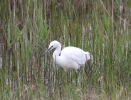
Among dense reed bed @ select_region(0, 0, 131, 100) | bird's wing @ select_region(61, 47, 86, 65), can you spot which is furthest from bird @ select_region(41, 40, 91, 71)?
dense reed bed @ select_region(0, 0, 131, 100)

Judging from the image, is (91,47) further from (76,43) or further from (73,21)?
(73,21)

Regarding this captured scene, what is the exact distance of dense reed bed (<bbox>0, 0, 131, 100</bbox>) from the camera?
4.11 metres

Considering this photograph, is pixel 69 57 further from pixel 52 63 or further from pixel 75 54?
pixel 52 63

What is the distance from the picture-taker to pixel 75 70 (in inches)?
218

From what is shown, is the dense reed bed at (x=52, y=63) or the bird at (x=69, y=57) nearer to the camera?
the dense reed bed at (x=52, y=63)

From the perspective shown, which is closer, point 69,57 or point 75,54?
point 75,54

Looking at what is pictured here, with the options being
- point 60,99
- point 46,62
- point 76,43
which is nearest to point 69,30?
point 76,43

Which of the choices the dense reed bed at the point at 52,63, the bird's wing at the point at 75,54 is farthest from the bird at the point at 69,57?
the dense reed bed at the point at 52,63

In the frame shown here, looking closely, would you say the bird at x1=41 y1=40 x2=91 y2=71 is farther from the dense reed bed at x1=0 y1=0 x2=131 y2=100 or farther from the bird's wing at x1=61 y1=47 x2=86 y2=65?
the dense reed bed at x1=0 y1=0 x2=131 y2=100

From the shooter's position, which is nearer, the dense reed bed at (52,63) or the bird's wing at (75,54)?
the dense reed bed at (52,63)

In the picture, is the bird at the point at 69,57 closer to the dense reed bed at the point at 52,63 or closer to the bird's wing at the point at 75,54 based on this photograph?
the bird's wing at the point at 75,54

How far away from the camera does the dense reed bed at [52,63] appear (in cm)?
411

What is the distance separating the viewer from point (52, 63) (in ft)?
16.9

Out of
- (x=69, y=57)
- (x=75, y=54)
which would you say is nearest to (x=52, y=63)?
(x=75, y=54)
